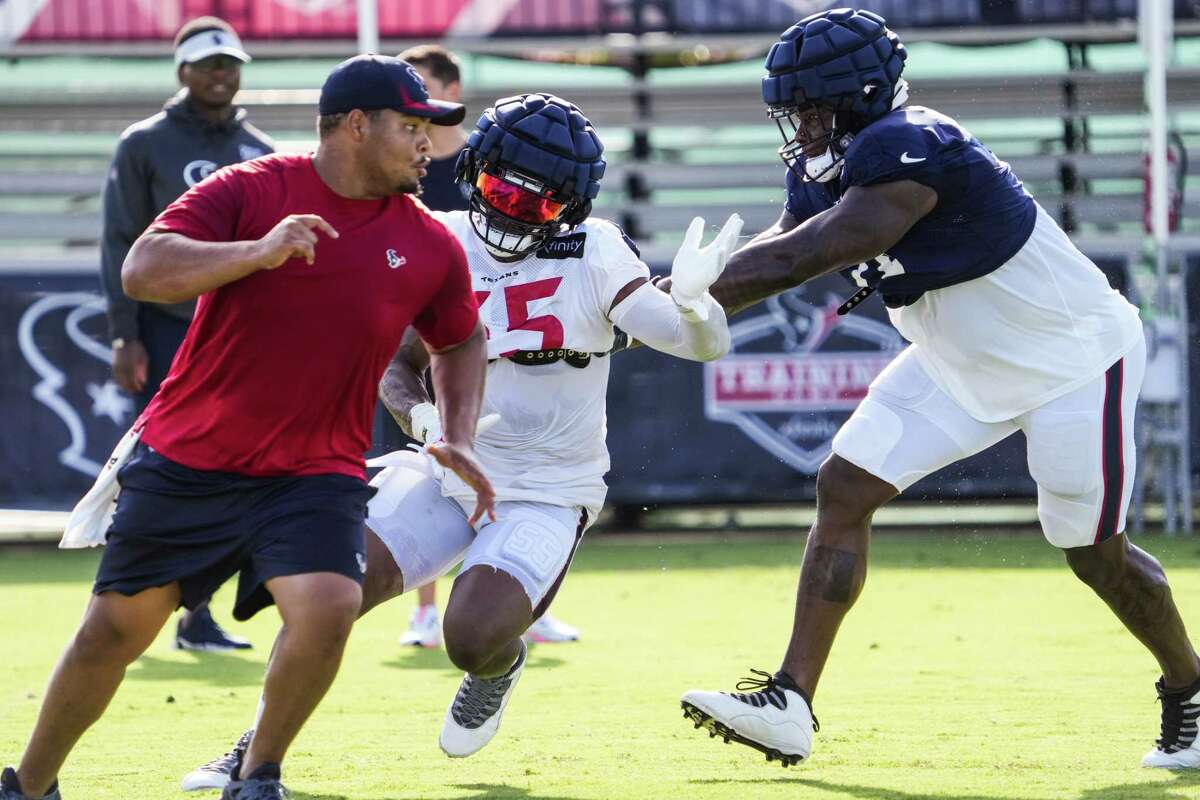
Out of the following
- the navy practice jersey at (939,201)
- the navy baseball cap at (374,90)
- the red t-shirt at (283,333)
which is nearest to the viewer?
the red t-shirt at (283,333)

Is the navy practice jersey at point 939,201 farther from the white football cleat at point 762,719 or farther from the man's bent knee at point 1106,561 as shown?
the white football cleat at point 762,719

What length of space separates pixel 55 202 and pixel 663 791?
1147 centimetres

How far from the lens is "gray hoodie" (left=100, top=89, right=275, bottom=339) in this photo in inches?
290

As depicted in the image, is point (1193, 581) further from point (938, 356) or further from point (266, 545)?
point (266, 545)

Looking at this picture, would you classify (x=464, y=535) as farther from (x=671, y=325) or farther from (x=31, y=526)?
(x=31, y=526)

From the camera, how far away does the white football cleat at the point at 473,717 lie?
497cm

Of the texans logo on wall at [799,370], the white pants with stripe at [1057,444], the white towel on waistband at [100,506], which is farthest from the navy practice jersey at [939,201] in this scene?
the texans logo on wall at [799,370]

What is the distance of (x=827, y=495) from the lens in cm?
510

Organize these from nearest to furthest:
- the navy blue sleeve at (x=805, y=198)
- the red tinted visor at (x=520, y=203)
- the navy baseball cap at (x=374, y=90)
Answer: the navy baseball cap at (x=374, y=90)
the red tinted visor at (x=520, y=203)
the navy blue sleeve at (x=805, y=198)

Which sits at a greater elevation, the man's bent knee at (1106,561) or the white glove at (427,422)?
the white glove at (427,422)

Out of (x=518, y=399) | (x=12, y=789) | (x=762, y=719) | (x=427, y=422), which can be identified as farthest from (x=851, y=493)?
(x=12, y=789)

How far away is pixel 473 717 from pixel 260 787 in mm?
1078

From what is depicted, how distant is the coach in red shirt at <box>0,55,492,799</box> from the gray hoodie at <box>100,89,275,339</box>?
3.27m

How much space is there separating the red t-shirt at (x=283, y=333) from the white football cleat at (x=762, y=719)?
1.21 m
